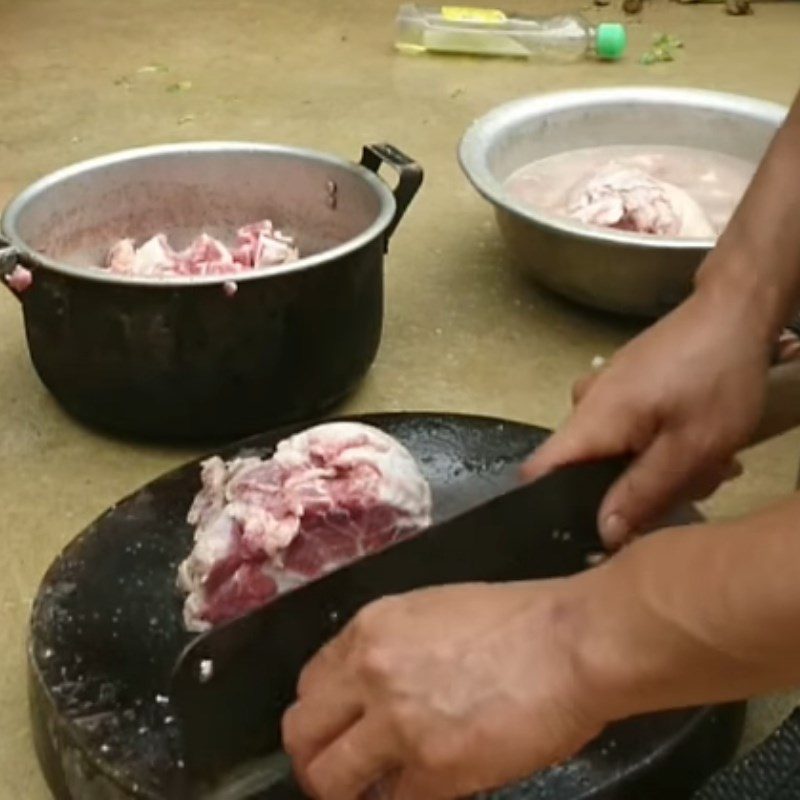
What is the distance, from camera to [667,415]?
94 centimetres

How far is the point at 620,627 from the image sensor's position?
2.20 feet

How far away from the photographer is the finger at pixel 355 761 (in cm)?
69

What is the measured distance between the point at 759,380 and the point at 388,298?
0.64 meters

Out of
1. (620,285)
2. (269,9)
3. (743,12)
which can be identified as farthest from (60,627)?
(743,12)

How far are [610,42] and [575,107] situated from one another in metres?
0.68

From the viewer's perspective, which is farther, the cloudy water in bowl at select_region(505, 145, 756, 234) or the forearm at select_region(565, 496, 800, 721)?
the cloudy water in bowl at select_region(505, 145, 756, 234)

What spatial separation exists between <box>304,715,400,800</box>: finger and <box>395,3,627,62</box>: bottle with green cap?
1.78m

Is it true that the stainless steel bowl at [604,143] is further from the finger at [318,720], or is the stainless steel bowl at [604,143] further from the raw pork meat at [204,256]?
the finger at [318,720]

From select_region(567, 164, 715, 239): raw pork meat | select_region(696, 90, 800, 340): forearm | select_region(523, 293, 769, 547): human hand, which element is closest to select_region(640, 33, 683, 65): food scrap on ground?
select_region(567, 164, 715, 239): raw pork meat

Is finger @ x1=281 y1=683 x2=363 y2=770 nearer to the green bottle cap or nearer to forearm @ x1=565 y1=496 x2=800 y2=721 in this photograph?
forearm @ x1=565 y1=496 x2=800 y2=721

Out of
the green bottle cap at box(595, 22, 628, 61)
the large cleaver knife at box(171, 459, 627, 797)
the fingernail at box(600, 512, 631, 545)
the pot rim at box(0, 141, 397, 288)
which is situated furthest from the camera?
the green bottle cap at box(595, 22, 628, 61)

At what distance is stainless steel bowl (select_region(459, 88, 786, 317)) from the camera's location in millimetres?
1370

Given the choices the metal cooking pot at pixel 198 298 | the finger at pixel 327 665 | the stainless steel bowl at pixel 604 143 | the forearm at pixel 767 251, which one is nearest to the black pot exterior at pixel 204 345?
the metal cooking pot at pixel 198 298

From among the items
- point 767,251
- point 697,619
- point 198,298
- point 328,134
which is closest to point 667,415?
point 767,251
